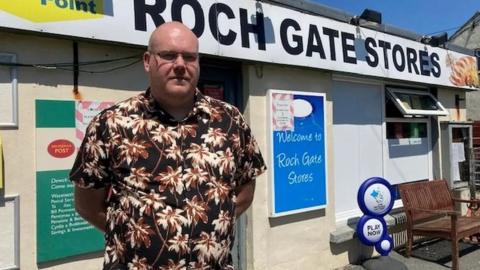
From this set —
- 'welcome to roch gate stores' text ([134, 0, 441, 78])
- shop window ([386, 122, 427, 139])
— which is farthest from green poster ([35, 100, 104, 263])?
shop window ([386, 122, 427, 139])

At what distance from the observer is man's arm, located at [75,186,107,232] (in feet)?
6.56

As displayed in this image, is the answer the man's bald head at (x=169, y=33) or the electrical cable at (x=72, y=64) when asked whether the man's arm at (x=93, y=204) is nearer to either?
the man's bald head at (x=169, y=33)

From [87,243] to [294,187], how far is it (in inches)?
93.1

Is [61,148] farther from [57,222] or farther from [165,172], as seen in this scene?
[165,172]

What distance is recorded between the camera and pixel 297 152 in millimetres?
5383

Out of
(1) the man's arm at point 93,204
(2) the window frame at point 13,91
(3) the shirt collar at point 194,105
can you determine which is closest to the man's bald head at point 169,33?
(3) the shirt collar at point 194,105

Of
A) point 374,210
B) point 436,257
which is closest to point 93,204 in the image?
point 374,210

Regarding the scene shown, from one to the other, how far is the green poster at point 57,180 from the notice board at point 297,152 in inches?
80.6

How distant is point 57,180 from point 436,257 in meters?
4.98

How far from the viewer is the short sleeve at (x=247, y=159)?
213 cm

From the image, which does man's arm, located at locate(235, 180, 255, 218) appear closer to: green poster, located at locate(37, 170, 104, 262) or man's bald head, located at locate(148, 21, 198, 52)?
man's bald head, located at locate(148, 21, 198, 52)

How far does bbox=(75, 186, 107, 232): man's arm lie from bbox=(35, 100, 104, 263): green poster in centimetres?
159

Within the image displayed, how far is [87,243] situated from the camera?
3715 mm

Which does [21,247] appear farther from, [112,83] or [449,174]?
[449,174]
